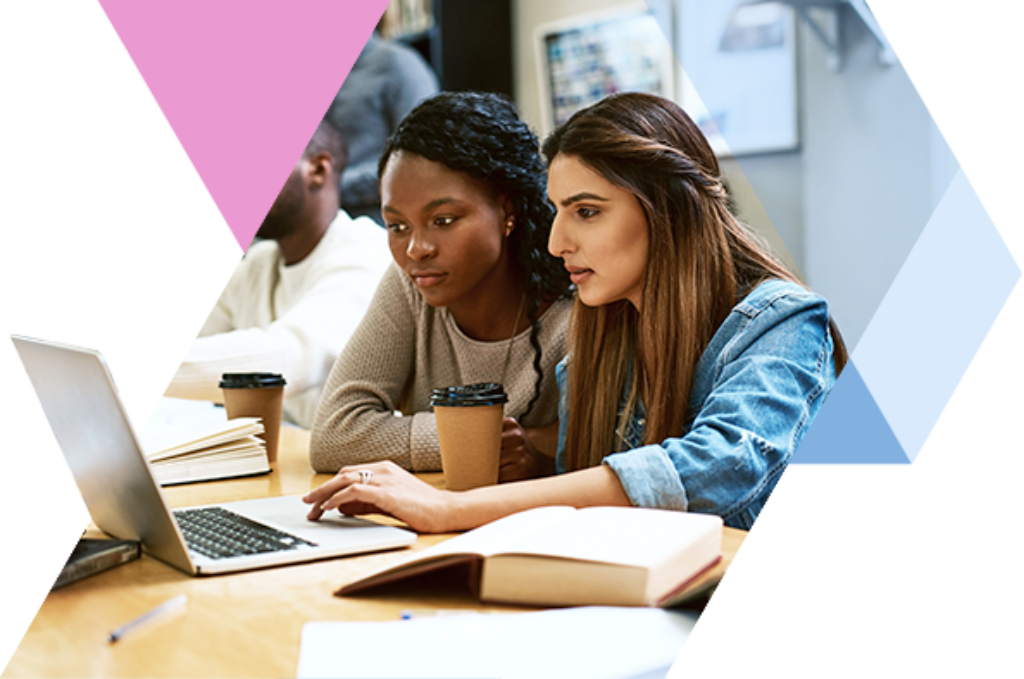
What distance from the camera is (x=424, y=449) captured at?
1324 millimetres

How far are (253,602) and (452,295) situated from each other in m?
0.79

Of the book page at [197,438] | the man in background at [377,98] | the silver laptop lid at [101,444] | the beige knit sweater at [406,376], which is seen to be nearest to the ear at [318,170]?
the man in background at [377,98]

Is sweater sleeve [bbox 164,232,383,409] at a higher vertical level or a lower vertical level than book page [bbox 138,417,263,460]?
lower

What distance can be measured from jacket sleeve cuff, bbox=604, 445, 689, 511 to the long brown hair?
23 centimetres

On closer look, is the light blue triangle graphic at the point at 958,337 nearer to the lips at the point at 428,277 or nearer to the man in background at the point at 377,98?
the lips at the point at 428,277

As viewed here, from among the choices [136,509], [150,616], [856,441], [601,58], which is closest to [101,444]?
[136,509]

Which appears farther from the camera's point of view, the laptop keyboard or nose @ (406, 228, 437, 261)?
nose @ (406, 228, 437, 261)

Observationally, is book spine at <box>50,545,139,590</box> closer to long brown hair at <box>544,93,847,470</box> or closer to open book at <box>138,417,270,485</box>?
open book at <box>138,417,270,485</box>

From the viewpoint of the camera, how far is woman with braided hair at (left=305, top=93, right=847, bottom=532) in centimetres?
92

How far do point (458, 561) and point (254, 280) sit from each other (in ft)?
6.46

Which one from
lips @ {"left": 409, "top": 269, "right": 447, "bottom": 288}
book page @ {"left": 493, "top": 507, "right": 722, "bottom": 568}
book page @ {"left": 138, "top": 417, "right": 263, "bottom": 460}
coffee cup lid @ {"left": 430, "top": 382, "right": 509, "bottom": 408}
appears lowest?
book page @ {"left": 138, "top": 417, "right": 263, "bottom": 460}

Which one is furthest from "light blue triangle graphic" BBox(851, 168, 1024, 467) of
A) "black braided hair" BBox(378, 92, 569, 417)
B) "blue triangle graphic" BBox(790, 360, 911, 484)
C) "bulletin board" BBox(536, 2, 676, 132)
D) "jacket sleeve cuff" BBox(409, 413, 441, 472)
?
"bulletin board" BBox(536, 2, 676, 132)

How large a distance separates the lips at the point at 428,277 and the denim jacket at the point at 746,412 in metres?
0.44

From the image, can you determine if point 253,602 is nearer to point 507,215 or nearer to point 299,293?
point 507,215
